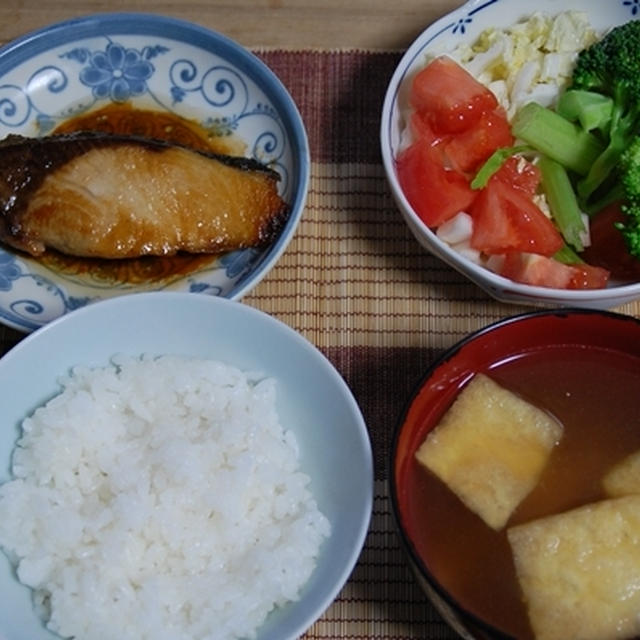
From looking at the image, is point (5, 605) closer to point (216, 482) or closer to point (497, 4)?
point (216, 482)

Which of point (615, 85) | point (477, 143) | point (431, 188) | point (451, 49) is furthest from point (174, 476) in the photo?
point (615, 85)

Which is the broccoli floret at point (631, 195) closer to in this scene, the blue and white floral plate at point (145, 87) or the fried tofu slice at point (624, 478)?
the fried tofu slice at point (624, 478)

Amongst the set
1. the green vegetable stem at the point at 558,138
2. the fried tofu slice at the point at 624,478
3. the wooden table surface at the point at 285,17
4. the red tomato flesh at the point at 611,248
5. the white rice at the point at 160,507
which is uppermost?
the wooden table surface at the point at 285,17

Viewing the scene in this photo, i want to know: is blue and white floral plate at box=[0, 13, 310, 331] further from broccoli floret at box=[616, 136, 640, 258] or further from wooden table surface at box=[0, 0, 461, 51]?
broccoli floret at box=[616, 136, 640, 258]

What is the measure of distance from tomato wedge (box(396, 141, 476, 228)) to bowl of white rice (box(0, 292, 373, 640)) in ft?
1.82

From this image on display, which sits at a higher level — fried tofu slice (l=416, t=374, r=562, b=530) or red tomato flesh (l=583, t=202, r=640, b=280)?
red tomato flesh (l=583, t=202, r=640, b=280)

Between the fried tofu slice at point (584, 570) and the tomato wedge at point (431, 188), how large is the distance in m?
0.95

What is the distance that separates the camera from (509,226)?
266 centimetres

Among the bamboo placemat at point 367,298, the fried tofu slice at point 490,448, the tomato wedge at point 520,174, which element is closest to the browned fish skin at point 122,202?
the bamboo placemat at point 367,298

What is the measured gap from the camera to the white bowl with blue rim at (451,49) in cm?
254

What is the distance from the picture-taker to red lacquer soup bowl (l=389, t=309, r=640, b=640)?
2.10 m

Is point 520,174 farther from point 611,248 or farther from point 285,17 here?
point 285,17

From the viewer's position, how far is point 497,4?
9.58 feet

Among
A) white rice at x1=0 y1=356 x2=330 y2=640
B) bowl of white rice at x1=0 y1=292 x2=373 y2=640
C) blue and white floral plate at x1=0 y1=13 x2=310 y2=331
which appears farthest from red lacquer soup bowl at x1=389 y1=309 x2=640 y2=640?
blue and white floral plate at x1=0 y1=13 x2=310 y2=331
